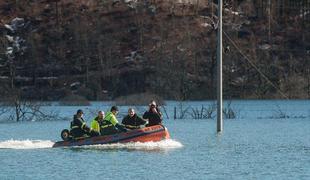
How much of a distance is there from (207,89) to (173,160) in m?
65.4

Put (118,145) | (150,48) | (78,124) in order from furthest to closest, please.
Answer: (150,48) < (78,124) < (118,145)

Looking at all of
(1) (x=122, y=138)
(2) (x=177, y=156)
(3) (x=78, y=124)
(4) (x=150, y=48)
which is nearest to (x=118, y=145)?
(1) (x=122, y=138)

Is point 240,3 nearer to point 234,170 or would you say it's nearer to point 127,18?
point 127,18

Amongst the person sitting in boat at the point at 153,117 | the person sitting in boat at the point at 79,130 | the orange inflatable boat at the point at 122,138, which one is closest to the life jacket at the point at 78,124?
the person sitting in boat at the point at 79,130

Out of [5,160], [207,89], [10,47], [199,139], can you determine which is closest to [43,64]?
[10,47]

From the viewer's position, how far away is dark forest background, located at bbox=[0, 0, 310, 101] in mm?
98188

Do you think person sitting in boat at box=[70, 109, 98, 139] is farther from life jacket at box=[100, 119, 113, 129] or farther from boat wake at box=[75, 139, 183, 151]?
boat wake at box=[75, 139, 183, 151]

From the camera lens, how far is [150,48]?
110625 millimetres

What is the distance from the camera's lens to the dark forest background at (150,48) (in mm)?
98188

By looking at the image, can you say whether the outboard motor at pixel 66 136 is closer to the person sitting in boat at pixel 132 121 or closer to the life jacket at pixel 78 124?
the life jacket at pixel 78 124

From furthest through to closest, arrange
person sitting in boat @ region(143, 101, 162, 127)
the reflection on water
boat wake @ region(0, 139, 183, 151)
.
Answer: person sitting in boat @ region(143, 101, 162, 127), boat wake @ region(0, 139, 183, 151), the reflection on water

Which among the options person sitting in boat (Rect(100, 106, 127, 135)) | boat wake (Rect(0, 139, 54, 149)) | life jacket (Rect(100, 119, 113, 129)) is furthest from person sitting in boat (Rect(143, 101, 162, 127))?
boat wake (Rect(0, 139, 54, 149))

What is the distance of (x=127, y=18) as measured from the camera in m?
119

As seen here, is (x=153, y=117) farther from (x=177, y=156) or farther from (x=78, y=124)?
(x=177, y=156)
